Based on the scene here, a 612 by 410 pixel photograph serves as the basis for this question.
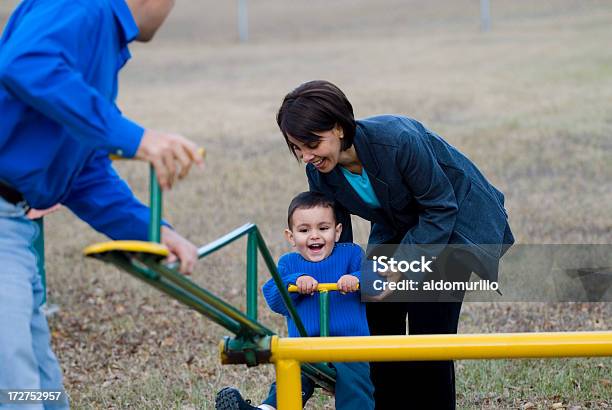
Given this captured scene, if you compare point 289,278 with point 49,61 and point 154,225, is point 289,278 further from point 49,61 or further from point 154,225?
point 49,61

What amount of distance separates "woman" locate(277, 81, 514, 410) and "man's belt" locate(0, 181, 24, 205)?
115cm

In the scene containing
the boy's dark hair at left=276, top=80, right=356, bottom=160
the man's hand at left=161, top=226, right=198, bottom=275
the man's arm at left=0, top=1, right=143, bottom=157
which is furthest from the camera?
the boy's dark hair at left=276, top=80, right=356, bottom=160

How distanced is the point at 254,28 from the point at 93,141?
109ft

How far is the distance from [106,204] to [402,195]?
124cm

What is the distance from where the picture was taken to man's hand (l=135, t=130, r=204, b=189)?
2652 millimetres

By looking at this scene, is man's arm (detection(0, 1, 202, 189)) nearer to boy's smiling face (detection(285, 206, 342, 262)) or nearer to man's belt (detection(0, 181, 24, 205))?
man's belt (detection(0, 181, 24, 205))

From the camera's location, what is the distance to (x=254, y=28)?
35281 mm

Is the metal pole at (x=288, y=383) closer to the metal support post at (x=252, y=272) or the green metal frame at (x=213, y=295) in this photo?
the green metal frame at (x=213, y=295)

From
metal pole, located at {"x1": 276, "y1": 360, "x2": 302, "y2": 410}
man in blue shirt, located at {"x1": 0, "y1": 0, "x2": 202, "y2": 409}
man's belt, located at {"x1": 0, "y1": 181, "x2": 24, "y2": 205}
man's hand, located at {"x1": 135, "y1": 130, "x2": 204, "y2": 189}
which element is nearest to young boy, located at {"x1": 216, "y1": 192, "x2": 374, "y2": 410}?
metal pole, located at {"x1": 276, "y1": 360, "x2": 302, "y2": 410}

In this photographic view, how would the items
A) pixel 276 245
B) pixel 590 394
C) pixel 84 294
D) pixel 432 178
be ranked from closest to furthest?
pixel 432 178
pixel 590 394
pixel 84 294
pixel 276 245

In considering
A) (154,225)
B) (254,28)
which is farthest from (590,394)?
(254,28)

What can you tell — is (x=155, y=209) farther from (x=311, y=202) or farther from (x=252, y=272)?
(x=311, y=202)

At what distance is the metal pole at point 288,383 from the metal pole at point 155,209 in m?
0.78

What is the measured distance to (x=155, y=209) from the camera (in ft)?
9.02
